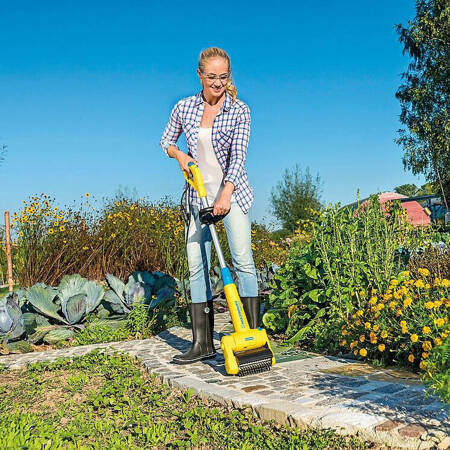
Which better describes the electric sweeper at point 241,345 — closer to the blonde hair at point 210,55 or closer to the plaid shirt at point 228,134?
the plaid shirt at point 228,134

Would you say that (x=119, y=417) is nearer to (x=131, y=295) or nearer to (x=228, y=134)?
(x=228, y=134)

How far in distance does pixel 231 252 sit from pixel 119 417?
1.32m

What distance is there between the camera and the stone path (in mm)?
2254

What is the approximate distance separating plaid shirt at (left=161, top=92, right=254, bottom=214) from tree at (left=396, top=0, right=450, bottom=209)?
1967cm

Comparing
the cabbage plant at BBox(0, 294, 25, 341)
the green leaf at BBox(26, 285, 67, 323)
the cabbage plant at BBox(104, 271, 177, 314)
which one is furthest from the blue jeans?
the green leaf at BBox(26, 285, 67, 323)

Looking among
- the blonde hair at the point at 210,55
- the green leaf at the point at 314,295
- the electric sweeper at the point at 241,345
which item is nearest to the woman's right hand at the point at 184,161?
the electric sweeper at the point at 241,345

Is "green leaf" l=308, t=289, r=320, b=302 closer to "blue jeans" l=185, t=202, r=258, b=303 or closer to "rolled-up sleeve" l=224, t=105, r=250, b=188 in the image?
Answer: "blue jeans" l=185, t=202, r=258, b=303

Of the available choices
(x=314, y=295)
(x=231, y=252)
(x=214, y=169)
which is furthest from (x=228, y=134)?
(x=314, y=295)

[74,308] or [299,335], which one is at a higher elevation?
[74,308]

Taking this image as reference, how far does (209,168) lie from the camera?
369 cm

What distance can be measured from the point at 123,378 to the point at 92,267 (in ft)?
15.0

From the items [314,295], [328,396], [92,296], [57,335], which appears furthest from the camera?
[92,296]

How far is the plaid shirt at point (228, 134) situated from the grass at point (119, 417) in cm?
129

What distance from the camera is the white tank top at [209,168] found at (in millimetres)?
3658
